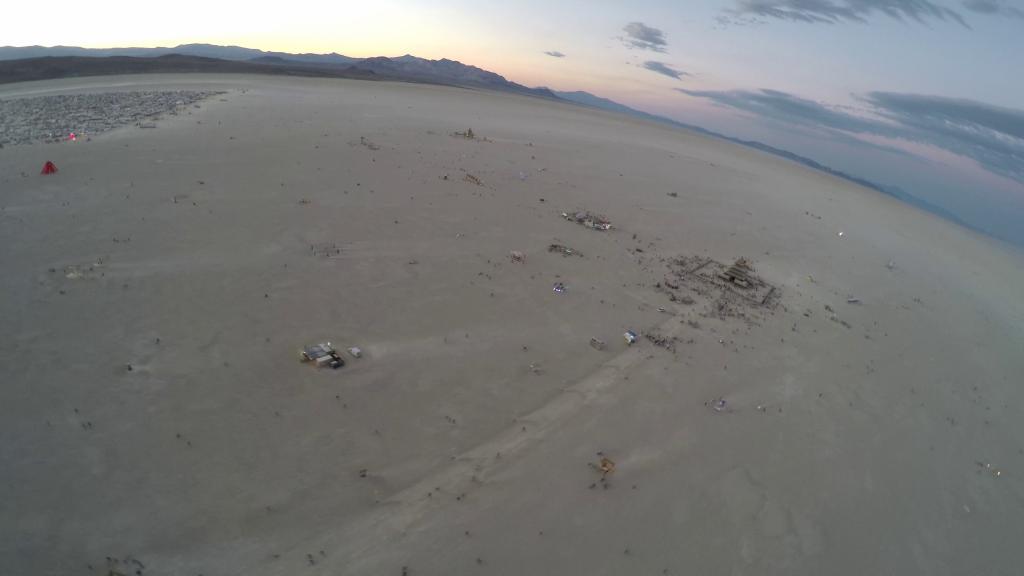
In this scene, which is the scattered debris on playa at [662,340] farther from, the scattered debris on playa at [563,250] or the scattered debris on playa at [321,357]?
the scattered debris on playa at [321,357]

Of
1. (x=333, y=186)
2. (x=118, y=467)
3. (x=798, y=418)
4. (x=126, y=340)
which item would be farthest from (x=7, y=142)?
(x=798, y=418)

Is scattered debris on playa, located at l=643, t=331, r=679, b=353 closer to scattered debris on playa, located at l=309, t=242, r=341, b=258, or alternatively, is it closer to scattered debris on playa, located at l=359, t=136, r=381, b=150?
scattered debris on playa, located at l=309, t=242, r=341, b=258

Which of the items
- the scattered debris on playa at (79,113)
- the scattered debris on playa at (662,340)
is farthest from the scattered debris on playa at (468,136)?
the scattered debris on playa at (662,340)

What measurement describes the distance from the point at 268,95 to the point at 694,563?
160ft

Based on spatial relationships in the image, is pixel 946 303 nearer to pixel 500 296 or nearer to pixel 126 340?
pixel 500 296

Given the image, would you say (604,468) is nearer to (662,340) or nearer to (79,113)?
(662,340)

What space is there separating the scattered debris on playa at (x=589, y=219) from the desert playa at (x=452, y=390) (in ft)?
0.43

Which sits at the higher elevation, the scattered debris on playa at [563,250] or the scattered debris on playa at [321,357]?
the scattered debris on playa at [563,250]

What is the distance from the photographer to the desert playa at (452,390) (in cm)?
707

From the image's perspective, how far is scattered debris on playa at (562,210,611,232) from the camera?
19923 mm

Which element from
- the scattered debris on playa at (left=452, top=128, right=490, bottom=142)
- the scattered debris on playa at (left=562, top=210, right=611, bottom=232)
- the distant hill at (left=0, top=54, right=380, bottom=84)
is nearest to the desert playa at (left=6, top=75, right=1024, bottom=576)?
the scattered debris on playa at (left=562, top=210, right=611, bottom=232)

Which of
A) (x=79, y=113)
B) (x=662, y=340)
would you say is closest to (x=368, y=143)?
(x=79, y=113)

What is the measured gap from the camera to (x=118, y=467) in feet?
24.0

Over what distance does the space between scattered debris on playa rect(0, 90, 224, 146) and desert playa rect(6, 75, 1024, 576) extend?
2309 millimetres
